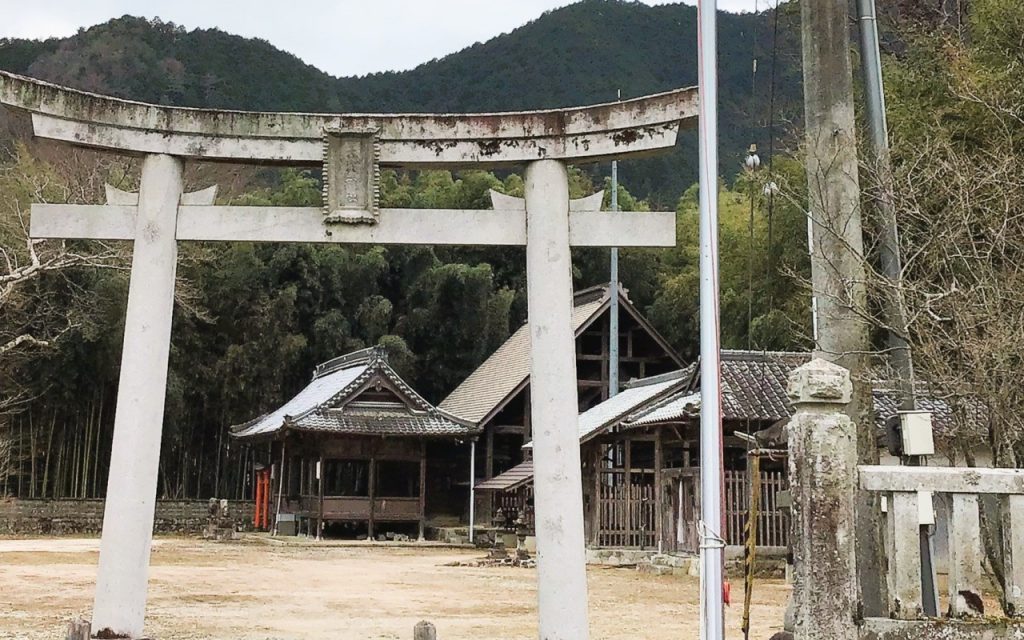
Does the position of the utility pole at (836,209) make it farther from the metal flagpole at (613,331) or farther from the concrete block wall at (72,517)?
the concrete block wall at (72,517)

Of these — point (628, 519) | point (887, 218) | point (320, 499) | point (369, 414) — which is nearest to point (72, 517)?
point (320, 499)

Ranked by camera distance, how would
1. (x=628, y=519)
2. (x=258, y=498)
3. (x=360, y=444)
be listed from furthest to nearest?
(x=258, y=498) < (x=360, y=444) < (x=628, y=519)

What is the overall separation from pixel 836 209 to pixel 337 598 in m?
Result: 7.87

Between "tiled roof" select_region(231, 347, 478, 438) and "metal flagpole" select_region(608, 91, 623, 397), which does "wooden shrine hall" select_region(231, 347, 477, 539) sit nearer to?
"tiled roof" select_region(231, 347, 478, 438)

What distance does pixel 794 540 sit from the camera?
17.6 feet

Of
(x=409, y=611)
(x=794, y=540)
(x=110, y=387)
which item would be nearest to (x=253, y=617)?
(x=409, y=611)

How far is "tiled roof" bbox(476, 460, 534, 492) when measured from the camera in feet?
78.5

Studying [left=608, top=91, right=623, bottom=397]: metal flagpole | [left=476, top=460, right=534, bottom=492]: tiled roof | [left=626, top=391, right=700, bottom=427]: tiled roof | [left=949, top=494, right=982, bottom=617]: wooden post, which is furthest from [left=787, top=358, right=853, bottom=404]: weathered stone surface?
[left=608, top=91, right=623, bottom=397]: metal flagpole

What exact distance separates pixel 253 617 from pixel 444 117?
5399 mm

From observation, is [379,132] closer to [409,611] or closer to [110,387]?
[409,611]

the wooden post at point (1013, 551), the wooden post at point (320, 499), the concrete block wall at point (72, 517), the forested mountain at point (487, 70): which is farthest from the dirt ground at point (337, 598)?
the forested mountain at point (487, 70)

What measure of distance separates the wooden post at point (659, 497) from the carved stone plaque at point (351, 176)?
40.9ft

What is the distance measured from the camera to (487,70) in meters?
60.4

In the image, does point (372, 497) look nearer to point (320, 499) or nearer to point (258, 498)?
point (320, 499)
